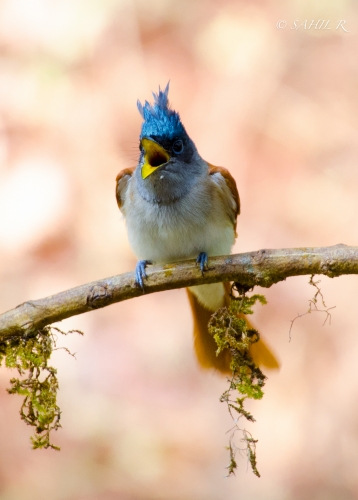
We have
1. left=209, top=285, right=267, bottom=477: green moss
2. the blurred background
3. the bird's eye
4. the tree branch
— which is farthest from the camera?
the blurred background

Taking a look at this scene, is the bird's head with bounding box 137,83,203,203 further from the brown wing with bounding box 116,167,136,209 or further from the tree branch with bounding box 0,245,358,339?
the tree branch with bounding box 0,245,358,339

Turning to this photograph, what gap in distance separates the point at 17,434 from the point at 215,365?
122 cm

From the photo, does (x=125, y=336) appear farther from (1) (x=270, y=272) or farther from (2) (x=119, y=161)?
(1) (x=270, y=272)

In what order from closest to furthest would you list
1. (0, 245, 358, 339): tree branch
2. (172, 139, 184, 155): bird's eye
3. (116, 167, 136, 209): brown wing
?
(0, 245, 358, 339): tree branch, (172, 139, 184, 155): bird's eye, (116, 167, 136, 209): brown wing

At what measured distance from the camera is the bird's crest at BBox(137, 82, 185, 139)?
2420mm

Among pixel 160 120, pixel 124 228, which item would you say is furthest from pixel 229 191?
pixel 124 228

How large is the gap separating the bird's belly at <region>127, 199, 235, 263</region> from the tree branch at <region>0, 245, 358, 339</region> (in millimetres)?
387

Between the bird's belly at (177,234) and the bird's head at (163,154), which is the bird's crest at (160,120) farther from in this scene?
the bird's belly at (177,234)

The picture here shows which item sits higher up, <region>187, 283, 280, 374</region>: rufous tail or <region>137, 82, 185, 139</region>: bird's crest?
<region>137, 82, 185, 139</region>: bird's crest

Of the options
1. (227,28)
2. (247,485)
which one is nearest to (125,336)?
(247,485)

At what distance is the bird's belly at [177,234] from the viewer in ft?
7.99

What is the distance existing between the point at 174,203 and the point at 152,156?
0.67ft

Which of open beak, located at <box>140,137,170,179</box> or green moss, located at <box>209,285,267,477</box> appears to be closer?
green moss, located at <box>209,285,267,477</box>

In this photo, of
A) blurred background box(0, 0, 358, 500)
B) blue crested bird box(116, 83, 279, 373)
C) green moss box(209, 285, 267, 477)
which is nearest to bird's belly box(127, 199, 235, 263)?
blue crested bird box(116, 83, 279, 373)
